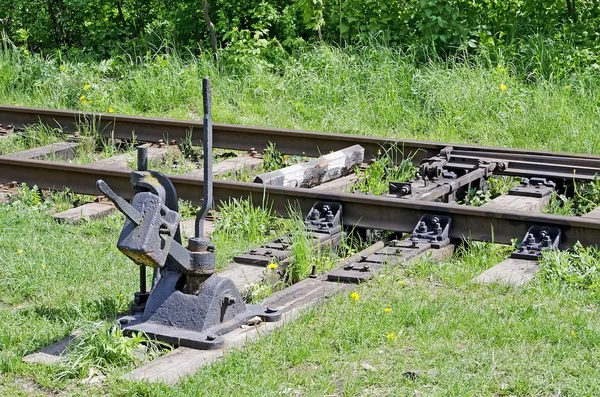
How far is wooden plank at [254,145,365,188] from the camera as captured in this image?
8180mm

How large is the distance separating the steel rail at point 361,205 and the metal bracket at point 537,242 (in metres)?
0.04

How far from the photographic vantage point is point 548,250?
20.8 ft

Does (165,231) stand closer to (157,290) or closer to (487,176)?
(157,290)

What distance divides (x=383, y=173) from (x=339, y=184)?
0.41m

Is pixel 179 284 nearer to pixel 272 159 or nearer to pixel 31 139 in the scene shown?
pixel 272 159

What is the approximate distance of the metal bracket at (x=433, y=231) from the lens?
6727 millimetres

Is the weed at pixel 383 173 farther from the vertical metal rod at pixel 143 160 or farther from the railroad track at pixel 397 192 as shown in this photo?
the vertical metal rod at pixel 143 160

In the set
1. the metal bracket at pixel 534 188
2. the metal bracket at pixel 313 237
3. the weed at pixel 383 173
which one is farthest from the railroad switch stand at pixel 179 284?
the weed at pixel 383 173

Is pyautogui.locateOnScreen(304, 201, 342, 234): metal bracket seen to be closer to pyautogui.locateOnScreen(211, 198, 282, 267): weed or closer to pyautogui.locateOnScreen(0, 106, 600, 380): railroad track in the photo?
pyautogui.locateOnScreen(0, 106, 600, 380): railroad track

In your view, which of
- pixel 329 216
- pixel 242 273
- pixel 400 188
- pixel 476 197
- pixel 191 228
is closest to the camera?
pixel 242 273

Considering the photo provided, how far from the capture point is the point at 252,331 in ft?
17.1

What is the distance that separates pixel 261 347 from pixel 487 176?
12.7 feet

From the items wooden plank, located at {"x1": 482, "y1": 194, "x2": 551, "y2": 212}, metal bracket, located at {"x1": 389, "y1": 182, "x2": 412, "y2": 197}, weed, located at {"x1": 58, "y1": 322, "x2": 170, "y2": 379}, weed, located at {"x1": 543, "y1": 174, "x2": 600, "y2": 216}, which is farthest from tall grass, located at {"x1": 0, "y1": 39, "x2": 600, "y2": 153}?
weed, located at {"x1": 58, "y1": 322, "x2": 170, "y2": 379}

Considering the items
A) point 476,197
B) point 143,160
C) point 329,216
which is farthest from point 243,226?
point 143,160
